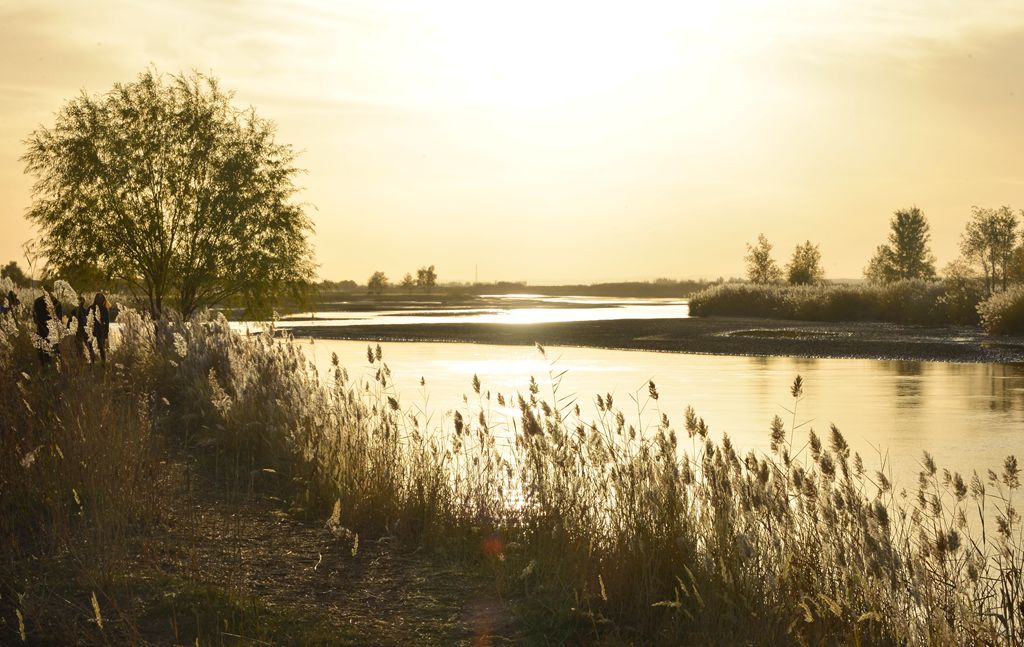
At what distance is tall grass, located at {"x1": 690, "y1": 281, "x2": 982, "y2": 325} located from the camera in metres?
49.8

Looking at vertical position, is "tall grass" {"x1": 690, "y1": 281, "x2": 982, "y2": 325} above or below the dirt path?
above

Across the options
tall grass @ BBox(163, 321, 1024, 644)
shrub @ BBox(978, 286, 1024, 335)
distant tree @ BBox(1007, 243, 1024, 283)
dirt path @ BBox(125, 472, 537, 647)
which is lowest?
dirt path @ BBox(125, 472, 537, 647)

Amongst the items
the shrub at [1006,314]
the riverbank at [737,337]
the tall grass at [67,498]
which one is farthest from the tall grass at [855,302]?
the tall grass at [67,498]

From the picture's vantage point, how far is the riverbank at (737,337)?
35312 millimetres

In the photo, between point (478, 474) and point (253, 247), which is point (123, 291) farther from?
point (478, 474)

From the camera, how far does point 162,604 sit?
658 cm

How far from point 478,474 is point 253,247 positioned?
17752 millimetres

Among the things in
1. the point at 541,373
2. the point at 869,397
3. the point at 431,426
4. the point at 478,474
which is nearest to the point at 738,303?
the point at 541,373

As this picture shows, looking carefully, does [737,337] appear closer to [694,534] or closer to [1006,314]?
[1006,314]

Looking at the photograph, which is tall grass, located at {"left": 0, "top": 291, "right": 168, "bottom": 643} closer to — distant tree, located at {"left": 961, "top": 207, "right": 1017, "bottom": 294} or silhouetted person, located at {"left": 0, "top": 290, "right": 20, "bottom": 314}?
silhouetted person, located at {"left": 0, "top": 290, "right": 20, "bottom": 314}

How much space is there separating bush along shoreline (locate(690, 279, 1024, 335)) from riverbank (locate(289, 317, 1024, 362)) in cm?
130

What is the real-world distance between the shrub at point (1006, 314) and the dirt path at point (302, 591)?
3793cm

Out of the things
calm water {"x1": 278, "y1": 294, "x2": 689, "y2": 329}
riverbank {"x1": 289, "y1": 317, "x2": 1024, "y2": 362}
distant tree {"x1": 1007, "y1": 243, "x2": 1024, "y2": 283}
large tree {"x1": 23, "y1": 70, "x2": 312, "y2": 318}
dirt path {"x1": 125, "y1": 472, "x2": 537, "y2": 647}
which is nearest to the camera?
dirt path {"x1": 125, "y1": 472, "x2": 537, "y2": 647}

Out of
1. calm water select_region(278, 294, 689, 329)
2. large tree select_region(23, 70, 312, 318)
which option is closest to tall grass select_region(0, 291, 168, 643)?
large tree select_region(23, 70, 312, 318)
